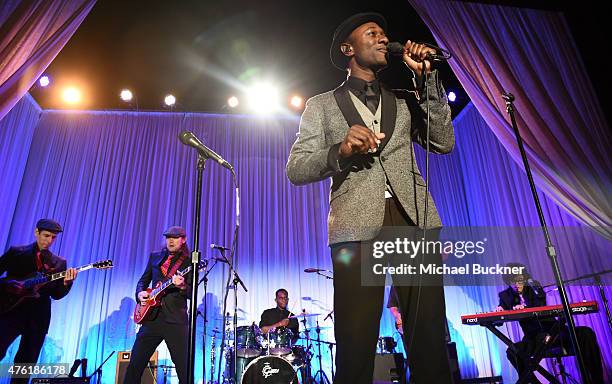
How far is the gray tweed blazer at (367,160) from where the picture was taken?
1421 millimetres

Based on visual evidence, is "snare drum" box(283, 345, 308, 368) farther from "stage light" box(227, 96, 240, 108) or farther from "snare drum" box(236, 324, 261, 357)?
"stage light" box(227, 96, 240, 108)

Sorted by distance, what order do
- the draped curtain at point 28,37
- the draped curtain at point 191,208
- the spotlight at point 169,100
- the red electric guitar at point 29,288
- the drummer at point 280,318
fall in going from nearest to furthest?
1. the draped curtain at point 28,37
2. the red electric guitar at point 29,288
3. the drummer at point 280,318
4. the draped curtain at point 191,208
5. the spotlight at point 169,100

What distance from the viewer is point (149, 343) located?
13.1ft

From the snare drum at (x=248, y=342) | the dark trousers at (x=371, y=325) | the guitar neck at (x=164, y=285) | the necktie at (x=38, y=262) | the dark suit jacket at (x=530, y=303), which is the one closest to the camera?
the dark trousers at (x=371, y=325)

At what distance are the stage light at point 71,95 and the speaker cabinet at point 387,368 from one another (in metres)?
7.17

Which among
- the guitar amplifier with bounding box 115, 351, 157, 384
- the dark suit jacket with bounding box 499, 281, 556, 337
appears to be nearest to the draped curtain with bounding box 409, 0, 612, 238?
the dark suit jacket with bounding box 499, 281, 556, 337

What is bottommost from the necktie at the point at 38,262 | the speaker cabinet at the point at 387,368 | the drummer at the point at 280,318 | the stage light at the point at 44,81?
the speaker cabinet at the point at 387,368

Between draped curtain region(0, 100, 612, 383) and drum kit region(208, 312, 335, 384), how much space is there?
53.2 inches

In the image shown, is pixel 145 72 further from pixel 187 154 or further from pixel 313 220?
pixel 313 220

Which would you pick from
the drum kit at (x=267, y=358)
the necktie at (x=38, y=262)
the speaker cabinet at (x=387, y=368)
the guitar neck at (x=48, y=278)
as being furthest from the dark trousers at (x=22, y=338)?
the speaker cabinet at (x=387, y=368)

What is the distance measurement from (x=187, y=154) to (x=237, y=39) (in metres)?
2.66

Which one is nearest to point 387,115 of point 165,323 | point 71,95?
point 165,323

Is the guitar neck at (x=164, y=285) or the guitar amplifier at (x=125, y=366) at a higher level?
the guitar neck at (x=164, y=285)

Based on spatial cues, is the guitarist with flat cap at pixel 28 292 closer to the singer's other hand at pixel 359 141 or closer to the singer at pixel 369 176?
the singer at pixel 369 176
